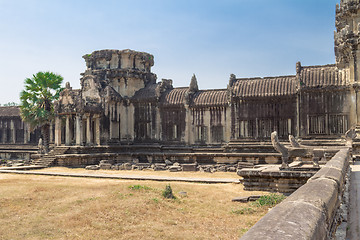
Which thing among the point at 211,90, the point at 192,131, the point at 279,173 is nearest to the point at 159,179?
the point at 279,173

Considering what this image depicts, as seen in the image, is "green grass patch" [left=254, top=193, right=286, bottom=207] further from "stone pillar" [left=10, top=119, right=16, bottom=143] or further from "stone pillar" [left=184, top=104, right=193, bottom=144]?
"stone pillar" [left=10, top=119, right=16, bottom=143]

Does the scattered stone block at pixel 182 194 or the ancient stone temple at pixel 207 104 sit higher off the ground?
the ancient stone temple at pixel 207 104

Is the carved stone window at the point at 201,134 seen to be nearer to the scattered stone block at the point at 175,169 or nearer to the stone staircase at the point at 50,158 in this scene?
the scattered stone block at the point at 175,169

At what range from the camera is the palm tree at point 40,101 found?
32719 mm

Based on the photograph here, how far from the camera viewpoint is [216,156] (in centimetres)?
2756

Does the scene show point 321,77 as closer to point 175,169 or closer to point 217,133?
point 217,133

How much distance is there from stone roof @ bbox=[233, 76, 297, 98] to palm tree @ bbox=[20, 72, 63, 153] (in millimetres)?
16981

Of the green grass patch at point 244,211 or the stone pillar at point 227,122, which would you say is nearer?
the green grass patch at point 244,211

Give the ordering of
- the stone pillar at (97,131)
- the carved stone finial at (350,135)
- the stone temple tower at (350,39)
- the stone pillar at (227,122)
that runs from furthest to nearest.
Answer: the stone pillar at (97,131) → the stone pillar at (227,122) → the stone temple tower at (350,39) → the carved stone finial at (350,135)

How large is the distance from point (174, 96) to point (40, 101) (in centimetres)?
1238

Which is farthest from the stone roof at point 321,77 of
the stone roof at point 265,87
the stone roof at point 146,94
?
the stone roof at point 146,94

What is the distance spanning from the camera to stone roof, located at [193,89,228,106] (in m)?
29.2

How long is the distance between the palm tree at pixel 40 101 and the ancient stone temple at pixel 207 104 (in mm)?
1866

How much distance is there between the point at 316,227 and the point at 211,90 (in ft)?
92.9
